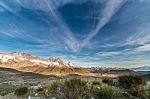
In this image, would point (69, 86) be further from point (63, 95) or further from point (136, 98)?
point (136, 98)

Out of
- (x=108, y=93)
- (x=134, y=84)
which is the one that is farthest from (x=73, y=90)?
(x=134, y=84)

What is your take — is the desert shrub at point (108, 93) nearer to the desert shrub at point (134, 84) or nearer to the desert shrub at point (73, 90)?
the desert shrub at point (73, 90)

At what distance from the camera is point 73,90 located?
14.7 m

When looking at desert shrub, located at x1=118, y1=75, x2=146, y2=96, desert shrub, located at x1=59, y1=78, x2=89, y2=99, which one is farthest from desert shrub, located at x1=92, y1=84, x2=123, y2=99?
desert shrub, located at x1=118, y1=75, x2=146, y2=96

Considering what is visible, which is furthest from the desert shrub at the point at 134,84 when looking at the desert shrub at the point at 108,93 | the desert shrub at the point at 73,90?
the desert shrub at the point at 73,90

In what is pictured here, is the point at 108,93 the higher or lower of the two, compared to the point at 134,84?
lower

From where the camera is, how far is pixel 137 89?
17.5 m

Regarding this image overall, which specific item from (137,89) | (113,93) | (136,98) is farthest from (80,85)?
(137,89)

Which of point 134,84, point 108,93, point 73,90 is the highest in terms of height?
point 134,84

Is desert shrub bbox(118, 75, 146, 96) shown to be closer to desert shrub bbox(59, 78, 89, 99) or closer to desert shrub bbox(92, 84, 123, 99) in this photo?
desert shrub bbox(92, 84, 123, 99)

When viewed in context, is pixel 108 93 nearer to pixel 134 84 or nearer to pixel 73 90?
pixel 73 90

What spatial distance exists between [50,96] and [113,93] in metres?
4.14

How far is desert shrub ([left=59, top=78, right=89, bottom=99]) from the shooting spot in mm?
14412

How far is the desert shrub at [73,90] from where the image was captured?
14.4 metres
